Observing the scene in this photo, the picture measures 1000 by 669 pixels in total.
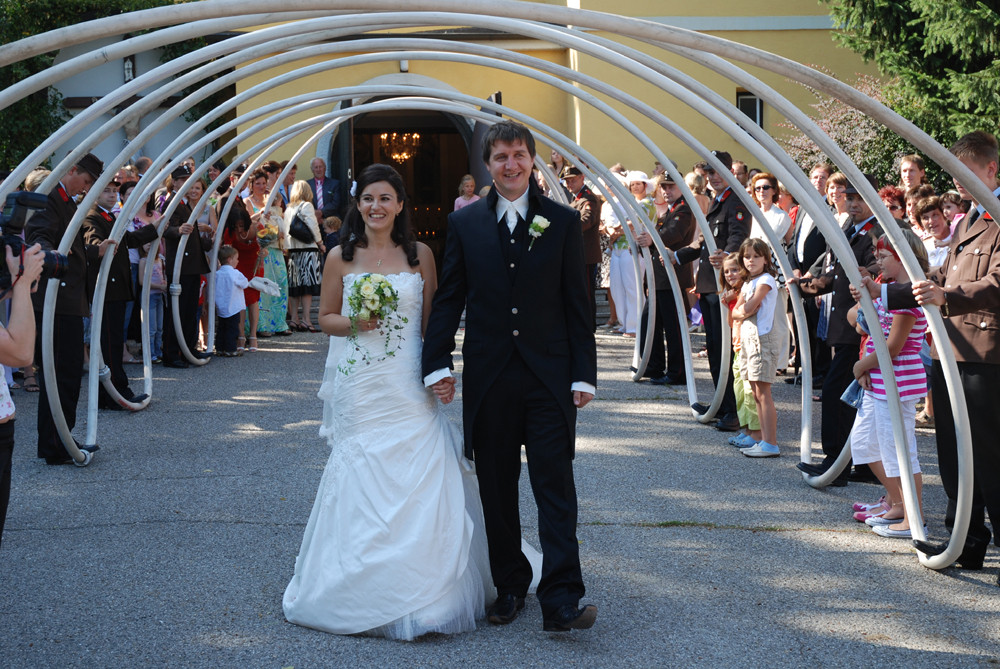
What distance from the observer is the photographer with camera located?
12.2 feet

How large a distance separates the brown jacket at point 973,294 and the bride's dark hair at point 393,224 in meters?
2.42

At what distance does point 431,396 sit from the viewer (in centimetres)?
486

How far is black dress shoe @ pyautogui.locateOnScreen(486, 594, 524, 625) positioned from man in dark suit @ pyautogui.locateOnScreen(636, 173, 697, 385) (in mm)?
5812

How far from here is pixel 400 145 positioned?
2253 centimetres

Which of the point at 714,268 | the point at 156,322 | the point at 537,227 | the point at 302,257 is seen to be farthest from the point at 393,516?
the point at 302,257

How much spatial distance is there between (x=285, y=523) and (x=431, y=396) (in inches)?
67.7

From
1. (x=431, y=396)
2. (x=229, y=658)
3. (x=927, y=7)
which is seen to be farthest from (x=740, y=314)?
(x=927, y=7)

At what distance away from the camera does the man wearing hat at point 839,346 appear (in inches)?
277

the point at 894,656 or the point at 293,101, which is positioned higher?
the point at 293,101

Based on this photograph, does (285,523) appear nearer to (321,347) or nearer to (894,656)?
(894,656)

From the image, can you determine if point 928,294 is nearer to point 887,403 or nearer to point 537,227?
point 887,403

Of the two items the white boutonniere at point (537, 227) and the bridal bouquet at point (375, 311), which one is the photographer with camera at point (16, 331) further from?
the white boutonniere at point (537, 227)

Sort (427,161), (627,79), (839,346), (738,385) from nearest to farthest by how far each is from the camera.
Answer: (839,346) → (738,385) → (627,79) → (427,161)

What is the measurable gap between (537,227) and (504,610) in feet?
5.60
